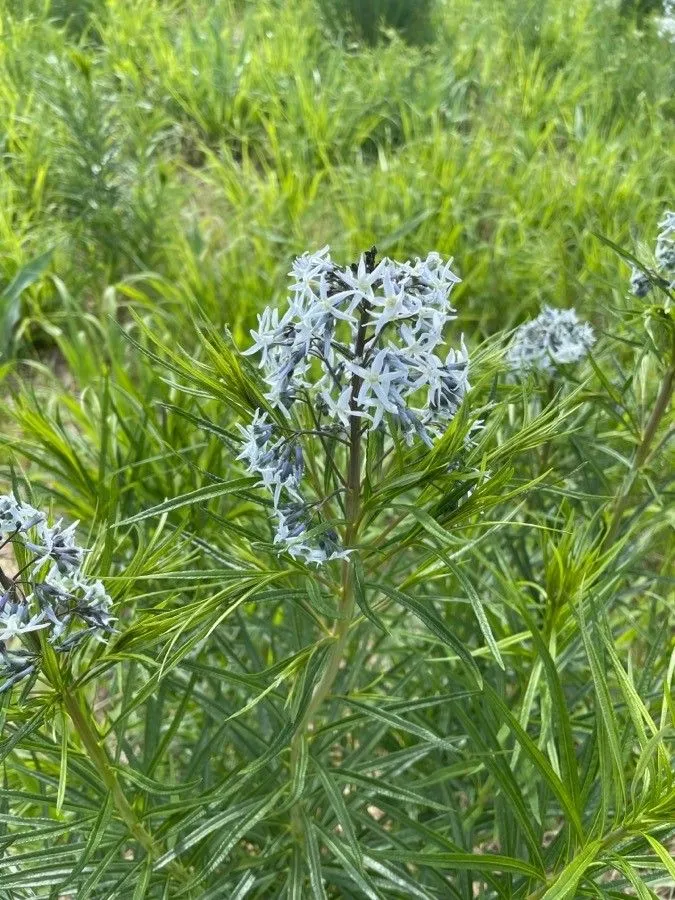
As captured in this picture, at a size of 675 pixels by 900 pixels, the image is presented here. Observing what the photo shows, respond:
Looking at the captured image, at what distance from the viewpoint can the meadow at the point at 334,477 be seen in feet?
3.26

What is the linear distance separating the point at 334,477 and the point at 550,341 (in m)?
1.08

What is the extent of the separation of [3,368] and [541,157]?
3009 mm

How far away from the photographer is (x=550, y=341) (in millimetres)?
1989

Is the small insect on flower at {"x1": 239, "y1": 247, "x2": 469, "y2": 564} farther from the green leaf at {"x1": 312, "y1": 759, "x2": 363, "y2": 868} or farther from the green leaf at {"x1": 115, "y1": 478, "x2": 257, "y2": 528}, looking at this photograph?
the green leaf at {"x1": 312, "y1": 759, "x2": 363, "y2": 868}

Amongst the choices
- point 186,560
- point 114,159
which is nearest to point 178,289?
point 114,159

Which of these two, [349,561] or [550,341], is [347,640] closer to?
[349,561]

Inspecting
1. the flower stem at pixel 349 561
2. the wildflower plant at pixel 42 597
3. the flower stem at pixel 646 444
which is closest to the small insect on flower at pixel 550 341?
the flower stem at pixel 646 444

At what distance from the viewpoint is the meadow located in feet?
3.26

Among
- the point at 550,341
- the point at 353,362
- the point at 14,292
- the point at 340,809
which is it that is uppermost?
the point at 353,362

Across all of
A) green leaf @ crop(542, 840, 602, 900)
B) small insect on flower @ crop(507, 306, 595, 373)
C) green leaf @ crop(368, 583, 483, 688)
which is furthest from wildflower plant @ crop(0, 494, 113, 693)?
small insect on flower @ crop(507, 306, 595, 373)

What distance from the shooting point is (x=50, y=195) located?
12.0 feet

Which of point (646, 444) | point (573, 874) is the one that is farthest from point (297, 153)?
point (573, 874)

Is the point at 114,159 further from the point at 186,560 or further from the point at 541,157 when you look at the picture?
the point at 186,560

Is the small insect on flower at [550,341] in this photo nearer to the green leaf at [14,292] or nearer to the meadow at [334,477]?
the meadow at [334,477]
